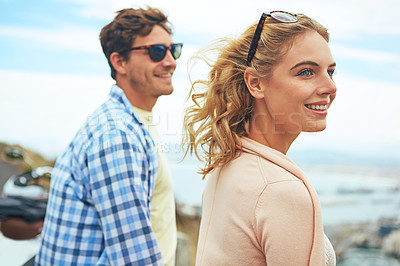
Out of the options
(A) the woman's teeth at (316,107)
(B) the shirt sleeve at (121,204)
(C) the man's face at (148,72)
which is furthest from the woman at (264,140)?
(C) the man's face at (148,72)

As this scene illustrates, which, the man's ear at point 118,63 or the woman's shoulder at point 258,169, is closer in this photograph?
the woman's shoulder at point 258,169

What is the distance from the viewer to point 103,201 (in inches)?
71.1

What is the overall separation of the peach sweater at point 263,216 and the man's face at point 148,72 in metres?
1.45

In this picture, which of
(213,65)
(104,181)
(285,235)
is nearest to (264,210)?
(285,235)

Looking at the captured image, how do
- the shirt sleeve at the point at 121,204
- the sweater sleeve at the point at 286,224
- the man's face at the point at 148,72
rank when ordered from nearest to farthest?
the sweater sleeve at the point at 286,224 → the shirt sleeve at the point at 121,204 → the man's face at the point at 148,72

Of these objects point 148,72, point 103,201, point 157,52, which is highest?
point 157,52

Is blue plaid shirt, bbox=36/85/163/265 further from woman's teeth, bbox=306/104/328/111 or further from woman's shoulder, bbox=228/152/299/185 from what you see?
woman's teeth, bbox=306/104/328/111

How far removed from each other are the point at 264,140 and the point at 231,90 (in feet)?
0.70

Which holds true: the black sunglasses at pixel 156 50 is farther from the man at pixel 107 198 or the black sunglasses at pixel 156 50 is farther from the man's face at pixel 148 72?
the man at pixel 107 198

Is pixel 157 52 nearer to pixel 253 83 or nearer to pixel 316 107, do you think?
pixel 253 83

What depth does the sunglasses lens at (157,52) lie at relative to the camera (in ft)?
8.84

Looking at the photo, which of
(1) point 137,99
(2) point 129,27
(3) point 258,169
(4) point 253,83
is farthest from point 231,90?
(2) point 129,27

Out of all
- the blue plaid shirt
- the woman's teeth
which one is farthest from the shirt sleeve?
the woman's teeth

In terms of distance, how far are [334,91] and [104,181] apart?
3.46ft
